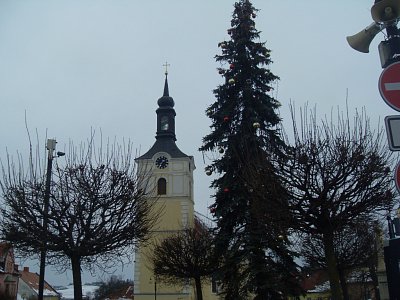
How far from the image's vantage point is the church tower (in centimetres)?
4206

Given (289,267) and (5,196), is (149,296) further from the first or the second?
(5,196)

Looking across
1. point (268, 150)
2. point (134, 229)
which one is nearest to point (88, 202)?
point (134, 229)

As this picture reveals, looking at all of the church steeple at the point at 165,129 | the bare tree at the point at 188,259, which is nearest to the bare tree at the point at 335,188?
the bare tree at the point at 188,259

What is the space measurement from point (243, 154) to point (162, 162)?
2978cm

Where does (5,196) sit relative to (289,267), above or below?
above

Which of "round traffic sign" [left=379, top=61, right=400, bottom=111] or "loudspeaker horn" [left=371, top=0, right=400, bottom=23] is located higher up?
"loudspeaker horn" [left=371, top=0, right=400, bottom=23]

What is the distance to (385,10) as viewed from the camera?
15.8 ft

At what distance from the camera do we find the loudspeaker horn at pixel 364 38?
5.04 m

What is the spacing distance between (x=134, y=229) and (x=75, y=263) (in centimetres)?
196

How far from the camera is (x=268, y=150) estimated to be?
1316 cm

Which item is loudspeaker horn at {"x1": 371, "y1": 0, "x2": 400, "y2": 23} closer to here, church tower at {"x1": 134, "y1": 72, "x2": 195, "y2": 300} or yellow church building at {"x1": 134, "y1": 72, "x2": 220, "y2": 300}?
yellow church building at {"x1": 134, "y1": 72, "x2": 220, "y2": 300}

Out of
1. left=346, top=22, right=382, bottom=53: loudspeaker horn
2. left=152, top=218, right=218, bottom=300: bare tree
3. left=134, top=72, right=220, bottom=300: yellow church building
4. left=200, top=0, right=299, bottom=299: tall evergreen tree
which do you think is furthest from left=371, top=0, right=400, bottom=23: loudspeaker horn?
left=134, top=72, right=220, bottom=300: yellow church building

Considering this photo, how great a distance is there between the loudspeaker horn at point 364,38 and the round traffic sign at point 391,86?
82cm

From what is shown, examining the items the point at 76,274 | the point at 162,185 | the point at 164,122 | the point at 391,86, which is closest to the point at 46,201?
the point at 76,274
